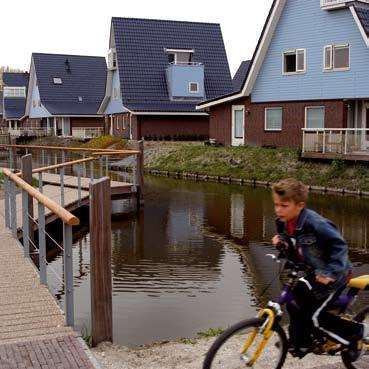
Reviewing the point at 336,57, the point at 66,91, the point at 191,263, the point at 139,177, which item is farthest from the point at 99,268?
the point at 66,91

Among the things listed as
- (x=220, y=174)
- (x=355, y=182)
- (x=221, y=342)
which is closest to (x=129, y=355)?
(x=221, y=342)

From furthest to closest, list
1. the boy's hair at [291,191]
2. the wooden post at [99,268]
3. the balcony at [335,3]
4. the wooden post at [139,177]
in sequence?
the balcony at [335,3]
the wooden post at [139,177]
the wooden post at [99,268]
the boy's hair at [291,191]

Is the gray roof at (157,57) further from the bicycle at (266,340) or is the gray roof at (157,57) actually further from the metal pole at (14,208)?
the bicycle at (266,340)

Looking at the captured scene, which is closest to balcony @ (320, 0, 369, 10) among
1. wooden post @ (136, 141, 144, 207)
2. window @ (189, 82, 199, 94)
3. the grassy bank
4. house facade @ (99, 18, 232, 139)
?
the grassy bank

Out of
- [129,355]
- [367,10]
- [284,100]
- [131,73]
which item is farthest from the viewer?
[131,73]

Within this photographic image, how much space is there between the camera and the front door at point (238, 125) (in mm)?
30828

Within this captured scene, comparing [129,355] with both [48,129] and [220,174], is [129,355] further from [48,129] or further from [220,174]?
[48,129]

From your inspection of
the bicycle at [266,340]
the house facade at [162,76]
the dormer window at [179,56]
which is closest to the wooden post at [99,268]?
the bicycle at [266,340]

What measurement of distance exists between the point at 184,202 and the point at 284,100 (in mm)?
12170

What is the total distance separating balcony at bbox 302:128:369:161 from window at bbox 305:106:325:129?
307cm

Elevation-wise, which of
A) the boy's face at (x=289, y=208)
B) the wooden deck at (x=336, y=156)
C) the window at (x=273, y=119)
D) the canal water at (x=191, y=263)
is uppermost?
the window at (x=273, y=119)

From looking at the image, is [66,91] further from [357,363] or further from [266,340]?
[266,340]

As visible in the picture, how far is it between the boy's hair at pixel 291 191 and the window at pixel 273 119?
24628 mm

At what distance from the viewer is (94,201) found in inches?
215
